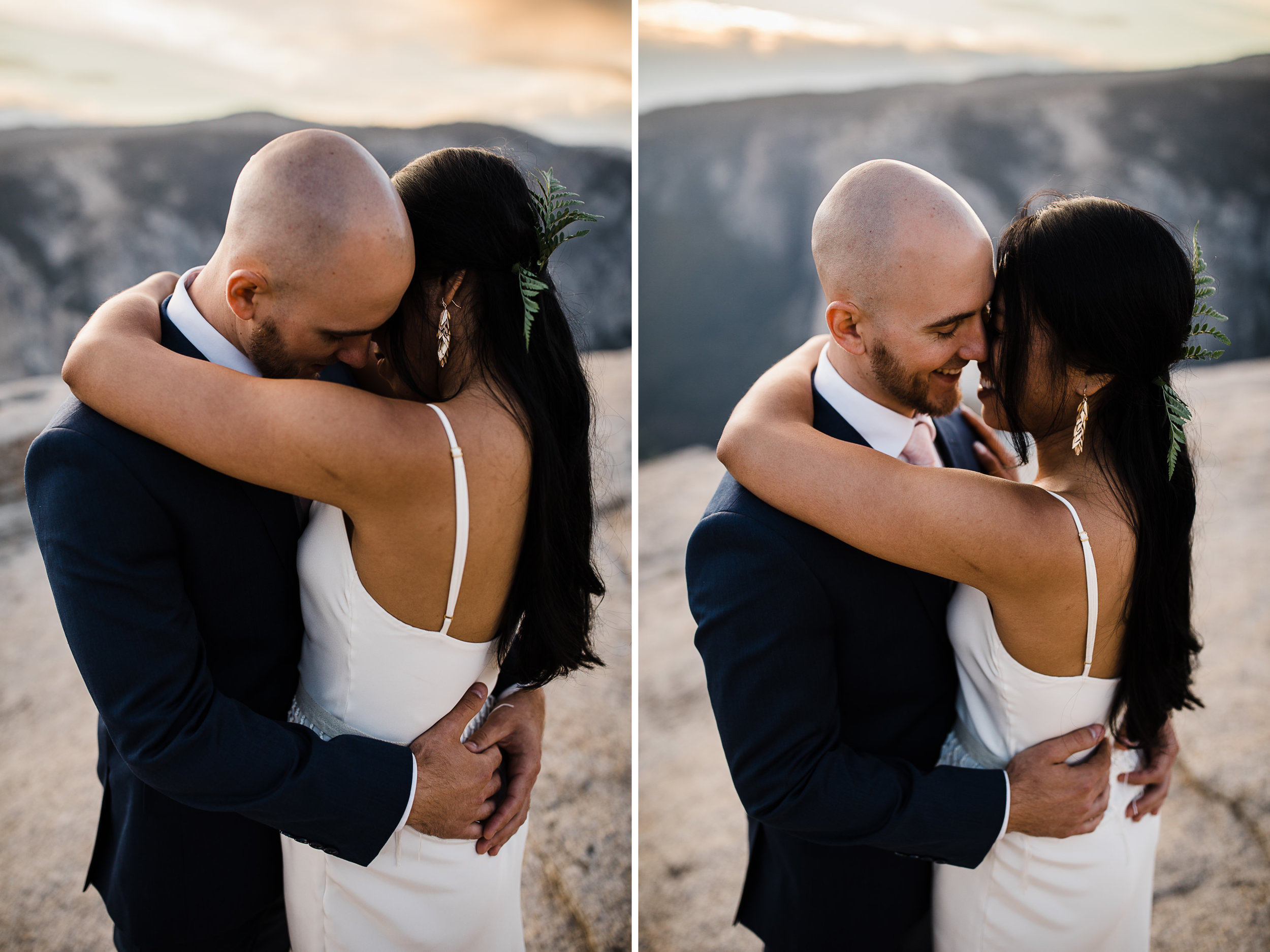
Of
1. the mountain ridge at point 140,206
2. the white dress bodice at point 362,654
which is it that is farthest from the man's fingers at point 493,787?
the mountain ridge at point 140,206

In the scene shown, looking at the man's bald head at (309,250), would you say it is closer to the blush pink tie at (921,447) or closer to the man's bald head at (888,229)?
the man's bald head at (888,229)

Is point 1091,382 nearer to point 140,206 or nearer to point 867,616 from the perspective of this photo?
point 867,616

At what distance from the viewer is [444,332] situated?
1327mm

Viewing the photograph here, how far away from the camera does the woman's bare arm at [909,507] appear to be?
1.24 m

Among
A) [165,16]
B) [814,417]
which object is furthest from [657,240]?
[814,417]

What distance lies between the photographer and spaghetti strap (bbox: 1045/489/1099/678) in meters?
1.25

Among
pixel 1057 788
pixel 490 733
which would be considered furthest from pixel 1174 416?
pixel 490 733

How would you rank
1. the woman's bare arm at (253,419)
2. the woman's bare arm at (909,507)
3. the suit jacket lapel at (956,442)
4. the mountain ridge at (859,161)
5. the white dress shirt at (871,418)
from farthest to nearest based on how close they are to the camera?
the mountain ridge at (859,161)
the suit jacket lapel at (956,442)
the white dress shirt at (871,418)
the woman's bare arm at (909,507)
the woman's bare arm at (253,419)

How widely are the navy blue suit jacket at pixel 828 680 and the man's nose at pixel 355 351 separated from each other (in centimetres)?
59

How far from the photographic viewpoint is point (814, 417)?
1.48 meters

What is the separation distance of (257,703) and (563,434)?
25.8 inches

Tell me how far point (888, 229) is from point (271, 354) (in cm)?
97

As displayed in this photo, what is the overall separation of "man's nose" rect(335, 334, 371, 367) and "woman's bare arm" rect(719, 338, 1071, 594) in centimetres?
59

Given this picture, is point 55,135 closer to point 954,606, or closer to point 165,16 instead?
point 165,16
